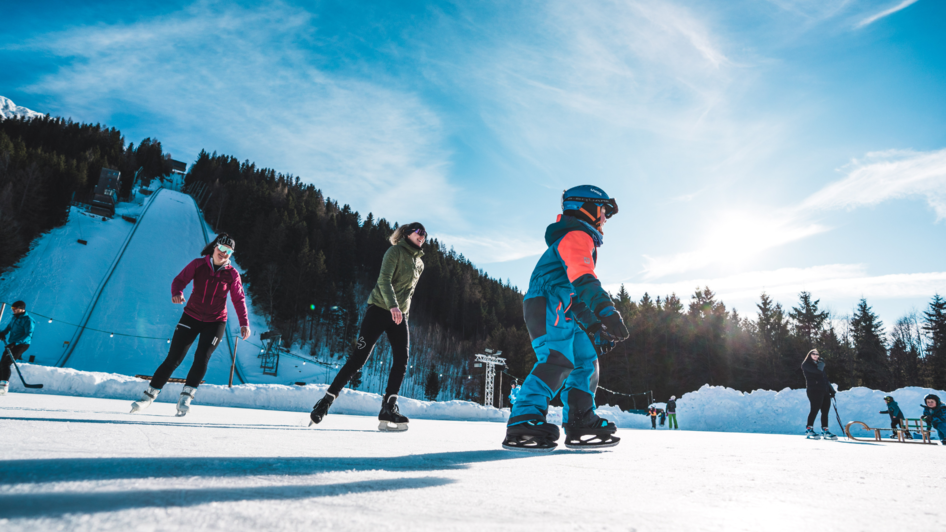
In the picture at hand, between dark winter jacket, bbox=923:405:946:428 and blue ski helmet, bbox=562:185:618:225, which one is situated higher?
blue ski helmet, bbox=562:185:618:225

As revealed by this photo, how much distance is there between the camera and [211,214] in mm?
60500

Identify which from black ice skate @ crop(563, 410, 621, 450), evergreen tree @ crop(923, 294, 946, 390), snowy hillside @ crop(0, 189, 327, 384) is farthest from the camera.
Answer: evergreen tree @ crop(923, 294, 946, 390)

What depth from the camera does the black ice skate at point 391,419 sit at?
3.69 m

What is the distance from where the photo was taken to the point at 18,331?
21.4 feet

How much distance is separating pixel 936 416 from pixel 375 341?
8997 mm

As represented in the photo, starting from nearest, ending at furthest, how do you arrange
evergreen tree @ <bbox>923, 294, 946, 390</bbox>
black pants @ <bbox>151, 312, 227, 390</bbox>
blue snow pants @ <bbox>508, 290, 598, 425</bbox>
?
blue snow pants @ <bbox>508, 290, 598, 425</bbox>, black pants @ <bbox>151, 312, 227, 390</bbox>, evergreen tree @ <bbox>923, 294, 946, 390</bbox>

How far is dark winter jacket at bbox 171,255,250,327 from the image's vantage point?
4137 millimetres

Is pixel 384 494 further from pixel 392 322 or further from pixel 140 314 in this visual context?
pixel 140 314

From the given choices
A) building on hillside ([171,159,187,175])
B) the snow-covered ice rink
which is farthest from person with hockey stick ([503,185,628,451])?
building on hillside ([171,159,187,175])

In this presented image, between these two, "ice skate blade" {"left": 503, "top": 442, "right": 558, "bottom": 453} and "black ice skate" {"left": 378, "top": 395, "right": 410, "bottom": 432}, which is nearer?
"ice skate blade" {"left": 503, "top": 442, "right": 558, "bottom": 453}

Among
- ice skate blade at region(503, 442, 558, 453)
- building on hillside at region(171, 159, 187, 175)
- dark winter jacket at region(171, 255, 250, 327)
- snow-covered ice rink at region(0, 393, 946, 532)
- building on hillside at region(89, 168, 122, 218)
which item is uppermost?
building on hillside at region(171, 159, 187, 175)

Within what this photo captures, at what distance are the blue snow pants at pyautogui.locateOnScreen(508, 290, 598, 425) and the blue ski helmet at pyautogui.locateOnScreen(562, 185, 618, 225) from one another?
0.61 metres

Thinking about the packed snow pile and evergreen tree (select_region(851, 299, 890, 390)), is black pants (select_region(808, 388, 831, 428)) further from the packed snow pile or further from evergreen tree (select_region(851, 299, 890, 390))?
evergreen tree (select_region(851, 299, 890, 390))

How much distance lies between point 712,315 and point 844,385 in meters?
10.9
